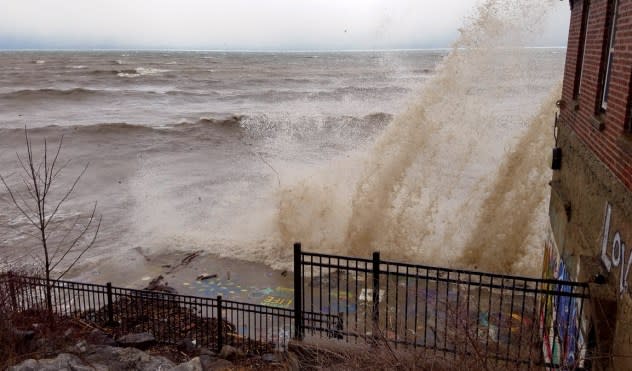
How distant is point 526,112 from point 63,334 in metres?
38.9

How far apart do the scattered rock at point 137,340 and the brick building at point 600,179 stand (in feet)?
21.6

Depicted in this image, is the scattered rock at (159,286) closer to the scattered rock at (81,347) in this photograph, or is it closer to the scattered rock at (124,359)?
the scattered rock at (81,347)

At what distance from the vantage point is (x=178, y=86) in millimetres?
75875

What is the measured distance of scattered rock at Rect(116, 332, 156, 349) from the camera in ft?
28.6

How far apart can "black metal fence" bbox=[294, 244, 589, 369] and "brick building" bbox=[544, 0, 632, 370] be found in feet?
1.01

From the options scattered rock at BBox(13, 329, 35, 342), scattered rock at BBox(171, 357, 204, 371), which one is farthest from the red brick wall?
scattered rock at BBox(13, 329, 35, 342)

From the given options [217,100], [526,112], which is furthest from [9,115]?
[526,112]

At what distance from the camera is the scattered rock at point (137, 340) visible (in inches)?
344

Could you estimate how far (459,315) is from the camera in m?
5.64

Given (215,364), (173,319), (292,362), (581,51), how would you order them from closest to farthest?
(292,362) < (581,51) < (215,364) < (173,319)

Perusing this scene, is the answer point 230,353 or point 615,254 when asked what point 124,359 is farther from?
point 615,254

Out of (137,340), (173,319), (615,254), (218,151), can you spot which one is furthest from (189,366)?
(218,151)

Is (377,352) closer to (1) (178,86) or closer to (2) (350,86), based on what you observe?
(2) (350,86)

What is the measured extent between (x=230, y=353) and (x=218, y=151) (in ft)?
81.3
